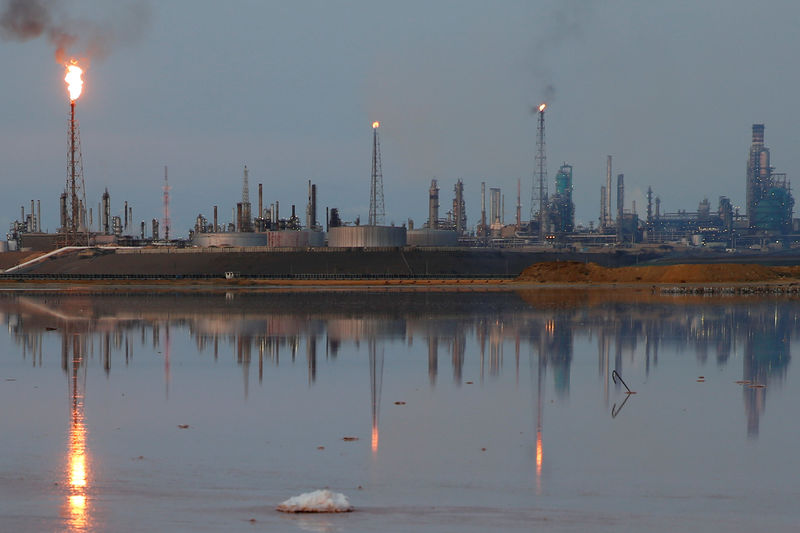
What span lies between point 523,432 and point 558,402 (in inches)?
163

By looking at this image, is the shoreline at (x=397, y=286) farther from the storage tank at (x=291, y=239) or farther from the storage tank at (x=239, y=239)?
the storage tank at (x=239, y=239)

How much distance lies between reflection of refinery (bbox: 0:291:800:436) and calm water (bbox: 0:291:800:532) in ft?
0.87

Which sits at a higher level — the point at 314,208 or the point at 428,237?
the point at 314,208

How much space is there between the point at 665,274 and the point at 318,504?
95.9m

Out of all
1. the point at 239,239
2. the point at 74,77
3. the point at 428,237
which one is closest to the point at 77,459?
the point at 74,77

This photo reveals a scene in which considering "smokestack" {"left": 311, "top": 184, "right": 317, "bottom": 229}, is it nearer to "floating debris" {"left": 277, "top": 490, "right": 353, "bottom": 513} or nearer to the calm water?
the calm water

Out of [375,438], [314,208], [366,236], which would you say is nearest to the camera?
[375,438]

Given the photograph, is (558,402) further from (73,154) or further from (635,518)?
(73,154)

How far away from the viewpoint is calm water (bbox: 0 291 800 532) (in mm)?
13477

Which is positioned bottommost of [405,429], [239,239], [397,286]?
[397,286]

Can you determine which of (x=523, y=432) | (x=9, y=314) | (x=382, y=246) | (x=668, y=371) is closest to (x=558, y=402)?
(x=523, y=432)

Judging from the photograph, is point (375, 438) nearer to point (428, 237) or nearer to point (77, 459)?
point (77, 459)

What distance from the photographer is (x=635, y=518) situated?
13.0 meters

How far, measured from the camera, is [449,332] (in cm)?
4275
